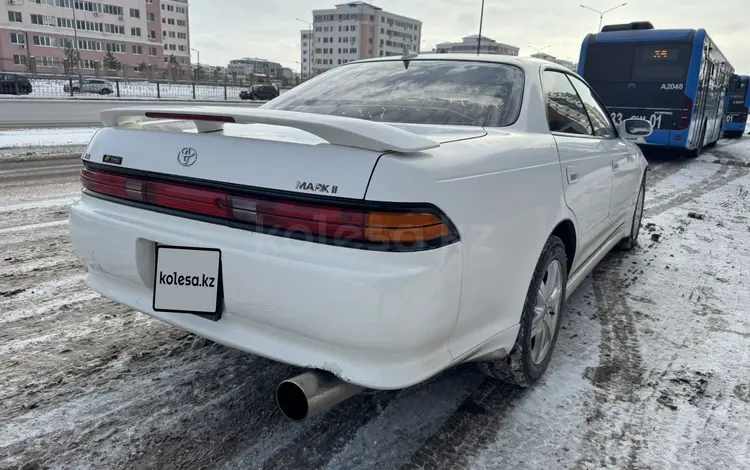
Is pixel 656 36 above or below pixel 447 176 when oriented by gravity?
above

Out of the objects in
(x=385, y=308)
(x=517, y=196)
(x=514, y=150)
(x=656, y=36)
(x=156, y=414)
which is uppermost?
(x=656, y=36)

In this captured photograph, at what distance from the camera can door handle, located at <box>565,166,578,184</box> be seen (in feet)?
8.77

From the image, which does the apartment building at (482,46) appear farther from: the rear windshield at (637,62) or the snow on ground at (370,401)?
the snow on ground at (370,401)

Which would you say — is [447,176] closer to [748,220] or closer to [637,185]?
[637,185]

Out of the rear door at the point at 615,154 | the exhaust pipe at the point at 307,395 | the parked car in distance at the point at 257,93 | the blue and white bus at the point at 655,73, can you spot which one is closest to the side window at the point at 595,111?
the rear door at the point at 615,154

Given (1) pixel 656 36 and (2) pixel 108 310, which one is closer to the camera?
(2) pixel 108 310

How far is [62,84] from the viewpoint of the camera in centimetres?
3488

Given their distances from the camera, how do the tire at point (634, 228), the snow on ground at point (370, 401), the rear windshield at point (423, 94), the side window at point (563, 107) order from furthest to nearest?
1. the tire at point (634, 228)
2. the side window at point (563, 107)
3. the rear windshield at point (423, 94)
4. the snow on ground at point (370, 401)

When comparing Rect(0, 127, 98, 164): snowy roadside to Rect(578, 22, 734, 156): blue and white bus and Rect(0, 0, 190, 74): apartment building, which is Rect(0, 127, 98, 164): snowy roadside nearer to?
Rect(578, 22, 734, 156): blue and white bus

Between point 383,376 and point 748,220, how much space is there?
6.61 meters

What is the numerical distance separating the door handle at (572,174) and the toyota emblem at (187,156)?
5.63 ft

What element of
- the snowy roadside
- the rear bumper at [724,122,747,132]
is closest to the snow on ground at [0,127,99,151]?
the snowy roadside

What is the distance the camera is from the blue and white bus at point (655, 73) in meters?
11.6

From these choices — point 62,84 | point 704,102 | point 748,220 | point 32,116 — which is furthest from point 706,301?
point 62,84
